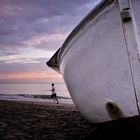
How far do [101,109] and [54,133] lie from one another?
1.98m

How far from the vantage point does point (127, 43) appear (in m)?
3.84

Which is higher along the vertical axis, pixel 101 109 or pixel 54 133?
pixel 101 109

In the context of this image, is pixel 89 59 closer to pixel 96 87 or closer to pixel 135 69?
pixel 96 87

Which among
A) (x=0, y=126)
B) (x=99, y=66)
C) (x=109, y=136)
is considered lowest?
(x=109, y=136)

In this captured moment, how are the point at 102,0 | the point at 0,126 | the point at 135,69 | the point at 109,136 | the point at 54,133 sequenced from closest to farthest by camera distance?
1. the point at 135,69
2. the point at 102,0
3. the point at 109,136
4. the point at 54,133
5. the point at 0,126

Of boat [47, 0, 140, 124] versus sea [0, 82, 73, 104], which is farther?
sea [0, 82, 73, 104]

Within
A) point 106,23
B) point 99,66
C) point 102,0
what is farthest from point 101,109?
point 102,0

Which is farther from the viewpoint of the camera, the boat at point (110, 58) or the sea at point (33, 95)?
the sea at point (33, 95)

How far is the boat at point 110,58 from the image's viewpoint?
3.81 m

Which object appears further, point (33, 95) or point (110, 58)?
point (33, 95)

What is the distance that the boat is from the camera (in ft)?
12.5

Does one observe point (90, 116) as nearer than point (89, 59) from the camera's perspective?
No

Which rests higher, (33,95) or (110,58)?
(110,58)

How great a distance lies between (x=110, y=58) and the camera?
3996 millimetres
